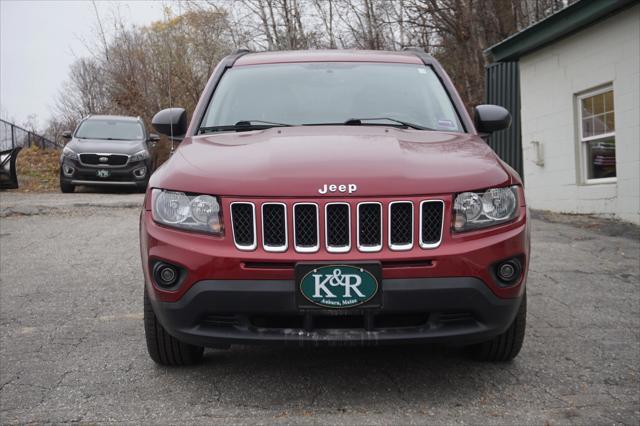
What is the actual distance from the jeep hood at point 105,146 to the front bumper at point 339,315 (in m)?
11.7

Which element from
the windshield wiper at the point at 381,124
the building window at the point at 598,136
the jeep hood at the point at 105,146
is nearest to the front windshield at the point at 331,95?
the windshield wiper at the point at 381,124

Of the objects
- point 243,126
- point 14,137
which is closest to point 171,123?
point 243,126

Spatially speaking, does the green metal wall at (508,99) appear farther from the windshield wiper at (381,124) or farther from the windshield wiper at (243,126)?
the windshield wiper at (243,126)

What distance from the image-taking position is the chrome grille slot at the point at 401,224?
2830mm

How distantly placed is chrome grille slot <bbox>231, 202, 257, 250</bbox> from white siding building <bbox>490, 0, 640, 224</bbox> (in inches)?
319

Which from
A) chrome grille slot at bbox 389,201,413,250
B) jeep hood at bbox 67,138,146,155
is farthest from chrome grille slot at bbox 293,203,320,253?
jeep hood at bbox 67,138,146,155

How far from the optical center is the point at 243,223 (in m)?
2.88

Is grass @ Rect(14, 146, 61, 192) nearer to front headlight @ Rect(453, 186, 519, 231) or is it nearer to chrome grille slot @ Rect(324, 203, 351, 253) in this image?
chrome grille slot @ Rect(324, 203, 351, 253)

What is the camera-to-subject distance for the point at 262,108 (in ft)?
13.2

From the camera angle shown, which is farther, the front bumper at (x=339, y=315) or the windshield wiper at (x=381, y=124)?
the windshield wiper at (x=381, y=124)

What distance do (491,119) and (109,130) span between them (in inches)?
489

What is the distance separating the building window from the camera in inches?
402

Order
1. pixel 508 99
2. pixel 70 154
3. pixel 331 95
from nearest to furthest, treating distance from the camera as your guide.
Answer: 1. pixel 331 95
2. pixel 70 154
3. pixel 508 99

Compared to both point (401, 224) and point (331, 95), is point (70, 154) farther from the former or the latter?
point (401, 224)
